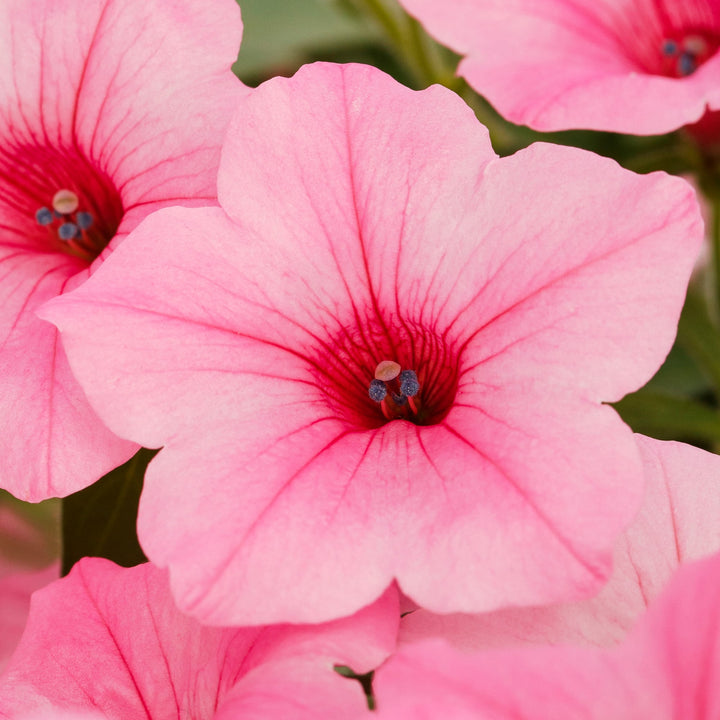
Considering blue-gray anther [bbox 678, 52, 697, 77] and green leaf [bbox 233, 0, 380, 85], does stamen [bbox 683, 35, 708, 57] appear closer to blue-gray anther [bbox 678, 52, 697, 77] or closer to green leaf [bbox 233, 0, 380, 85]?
blue-gray anther [bbox 678, 52, 697, 77]

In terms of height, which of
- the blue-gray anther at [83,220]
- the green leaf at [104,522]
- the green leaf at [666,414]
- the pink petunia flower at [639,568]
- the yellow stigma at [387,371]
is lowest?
the green leaf at [666,414]

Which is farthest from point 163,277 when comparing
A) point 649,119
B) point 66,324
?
point 649,119

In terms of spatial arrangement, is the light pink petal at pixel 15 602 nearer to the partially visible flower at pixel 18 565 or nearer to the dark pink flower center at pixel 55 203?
the partially visible flower at pixel 18 565

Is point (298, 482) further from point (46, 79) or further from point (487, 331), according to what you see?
point (46, 79)

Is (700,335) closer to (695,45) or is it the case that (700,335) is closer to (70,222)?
(695,45)

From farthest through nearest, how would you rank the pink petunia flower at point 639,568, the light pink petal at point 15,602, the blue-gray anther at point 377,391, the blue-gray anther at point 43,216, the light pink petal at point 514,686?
the light pink petal at point 15,602 → the blue-gray anther at point 43,216 → the blue-gray anther at point 377,391 → the pink petunia flower at point 639,568 → the light pink petal at point 514,686

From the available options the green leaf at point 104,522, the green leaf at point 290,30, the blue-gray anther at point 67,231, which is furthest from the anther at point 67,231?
the green leaf at point 290,30

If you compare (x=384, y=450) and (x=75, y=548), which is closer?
(x=384, y=450)
